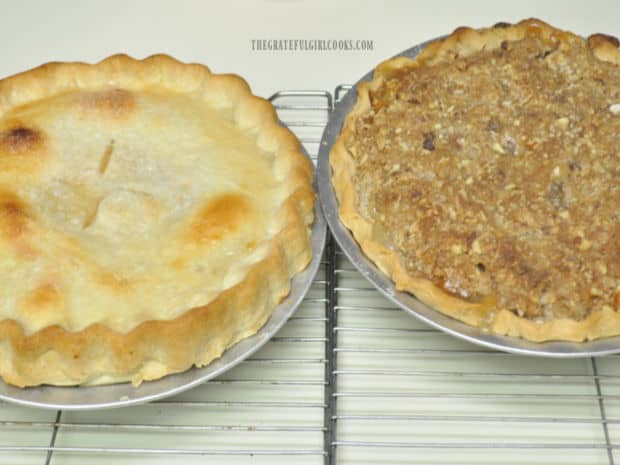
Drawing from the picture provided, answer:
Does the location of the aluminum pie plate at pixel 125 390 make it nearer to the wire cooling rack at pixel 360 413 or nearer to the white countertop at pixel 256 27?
the wire cooling rack at pixel 360 413

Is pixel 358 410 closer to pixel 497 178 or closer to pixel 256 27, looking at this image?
pixel 497 178

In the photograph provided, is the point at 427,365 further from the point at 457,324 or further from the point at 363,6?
the point at 363,6

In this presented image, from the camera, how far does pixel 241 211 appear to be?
2.35 meters

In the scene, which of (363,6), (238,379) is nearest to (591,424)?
(238,379)

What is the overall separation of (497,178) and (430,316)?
484 millimetres

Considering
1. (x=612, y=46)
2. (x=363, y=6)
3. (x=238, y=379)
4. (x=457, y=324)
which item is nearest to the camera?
(x=457, y=324)

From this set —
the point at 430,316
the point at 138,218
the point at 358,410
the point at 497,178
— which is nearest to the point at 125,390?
the point at 138,218

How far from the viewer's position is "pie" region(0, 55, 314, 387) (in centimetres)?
202

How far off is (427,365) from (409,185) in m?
0.52

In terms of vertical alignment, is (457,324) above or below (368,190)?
below

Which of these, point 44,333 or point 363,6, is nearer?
point 44,333

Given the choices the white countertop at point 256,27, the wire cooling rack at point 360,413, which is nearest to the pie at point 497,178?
the wire cooling rack at point 360,413

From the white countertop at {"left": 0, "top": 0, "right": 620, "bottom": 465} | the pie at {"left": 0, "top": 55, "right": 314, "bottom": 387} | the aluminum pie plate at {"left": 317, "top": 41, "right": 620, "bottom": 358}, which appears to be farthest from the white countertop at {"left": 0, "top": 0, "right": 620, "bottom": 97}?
the white countertop at {"left": 0, "top": 0, "right": 620, "bottom": 465}

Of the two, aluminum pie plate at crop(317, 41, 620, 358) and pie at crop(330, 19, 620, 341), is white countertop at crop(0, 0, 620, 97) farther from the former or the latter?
aluminum pie plate at crop(317, 41, 620, 358)
